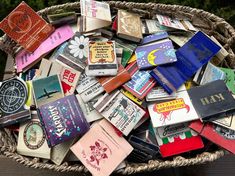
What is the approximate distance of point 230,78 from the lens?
4.35 ft

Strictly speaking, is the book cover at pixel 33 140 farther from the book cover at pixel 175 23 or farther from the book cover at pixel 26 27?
the book cover at pixel 175 23

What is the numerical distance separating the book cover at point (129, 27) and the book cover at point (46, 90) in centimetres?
27

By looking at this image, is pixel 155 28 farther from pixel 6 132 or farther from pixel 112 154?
pixel 6 132

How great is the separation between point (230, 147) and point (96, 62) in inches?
18.9

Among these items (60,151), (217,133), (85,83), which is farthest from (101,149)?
(217,133)

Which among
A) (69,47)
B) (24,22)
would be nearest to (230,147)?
(69,47)

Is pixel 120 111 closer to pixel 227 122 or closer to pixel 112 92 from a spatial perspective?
pixel 112 92

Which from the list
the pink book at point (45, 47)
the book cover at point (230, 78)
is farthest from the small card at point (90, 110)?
the book cover at point (230, 78)

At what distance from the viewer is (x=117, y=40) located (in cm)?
137

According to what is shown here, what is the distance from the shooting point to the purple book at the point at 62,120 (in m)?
1.15

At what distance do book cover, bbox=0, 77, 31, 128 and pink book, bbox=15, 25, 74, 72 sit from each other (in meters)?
0.10

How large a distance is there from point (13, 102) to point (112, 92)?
1.04ft

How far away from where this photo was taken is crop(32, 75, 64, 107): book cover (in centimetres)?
124

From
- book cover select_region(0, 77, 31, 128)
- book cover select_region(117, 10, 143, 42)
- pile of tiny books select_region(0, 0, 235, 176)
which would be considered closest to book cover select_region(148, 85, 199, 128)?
pile of tiny books select_region(0, 0, 235, 176)
